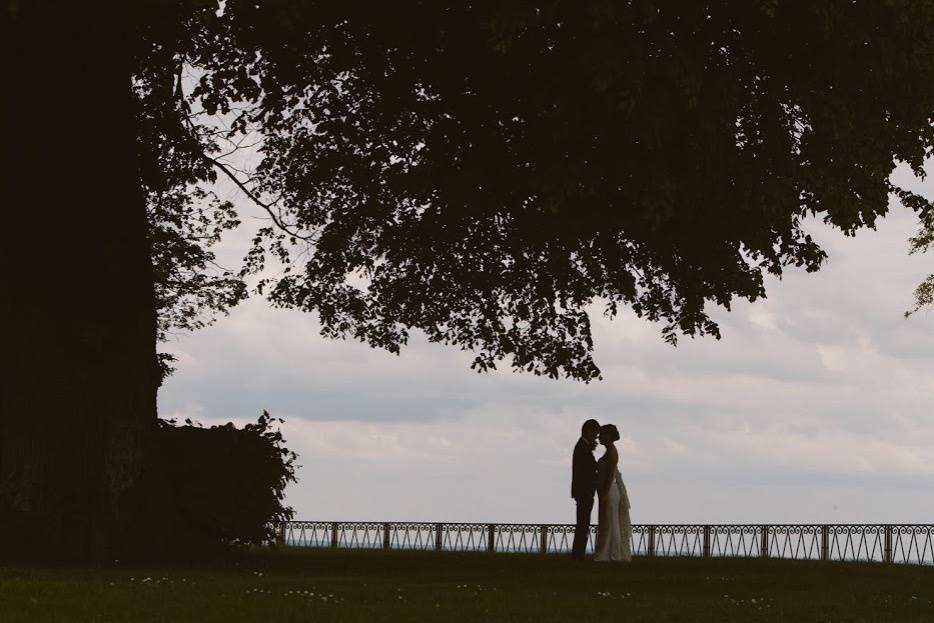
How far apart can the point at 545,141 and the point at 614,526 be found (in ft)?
22.9

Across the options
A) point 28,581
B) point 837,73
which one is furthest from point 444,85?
point 28,581

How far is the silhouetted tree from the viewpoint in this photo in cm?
1684

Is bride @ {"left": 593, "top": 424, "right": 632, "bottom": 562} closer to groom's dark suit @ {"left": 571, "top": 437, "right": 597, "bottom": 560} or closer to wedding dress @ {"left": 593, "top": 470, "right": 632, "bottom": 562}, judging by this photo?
wedding dress @ {"left": 593, "top": 470, "right": 632, "bottom": 562}

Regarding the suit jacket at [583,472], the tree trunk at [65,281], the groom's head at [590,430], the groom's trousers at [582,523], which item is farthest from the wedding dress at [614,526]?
the tree trunk at [65,281]

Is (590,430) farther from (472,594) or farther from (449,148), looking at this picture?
(472,594)

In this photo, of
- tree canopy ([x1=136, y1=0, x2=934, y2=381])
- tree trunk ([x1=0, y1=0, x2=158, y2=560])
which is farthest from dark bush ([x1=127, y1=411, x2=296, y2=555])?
tree canopy ([x1=136, y1=0, x2=934, y2=381])

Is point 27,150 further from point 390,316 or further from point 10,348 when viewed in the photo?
point 390,316

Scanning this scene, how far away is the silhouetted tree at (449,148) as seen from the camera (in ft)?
55.3

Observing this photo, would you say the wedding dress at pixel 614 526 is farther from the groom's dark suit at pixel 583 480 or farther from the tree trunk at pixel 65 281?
the tree trunk at pixel 65 281

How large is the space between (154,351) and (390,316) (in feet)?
20.9

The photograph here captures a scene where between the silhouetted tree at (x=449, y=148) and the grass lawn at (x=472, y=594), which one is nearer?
the grass lawn at (x=472, y=594)

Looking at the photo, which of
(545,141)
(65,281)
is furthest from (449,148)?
(65,281)

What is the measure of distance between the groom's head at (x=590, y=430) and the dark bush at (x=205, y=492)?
4.80 metres

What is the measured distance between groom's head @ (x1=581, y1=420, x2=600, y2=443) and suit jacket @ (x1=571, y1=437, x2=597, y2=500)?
3.6 inches
